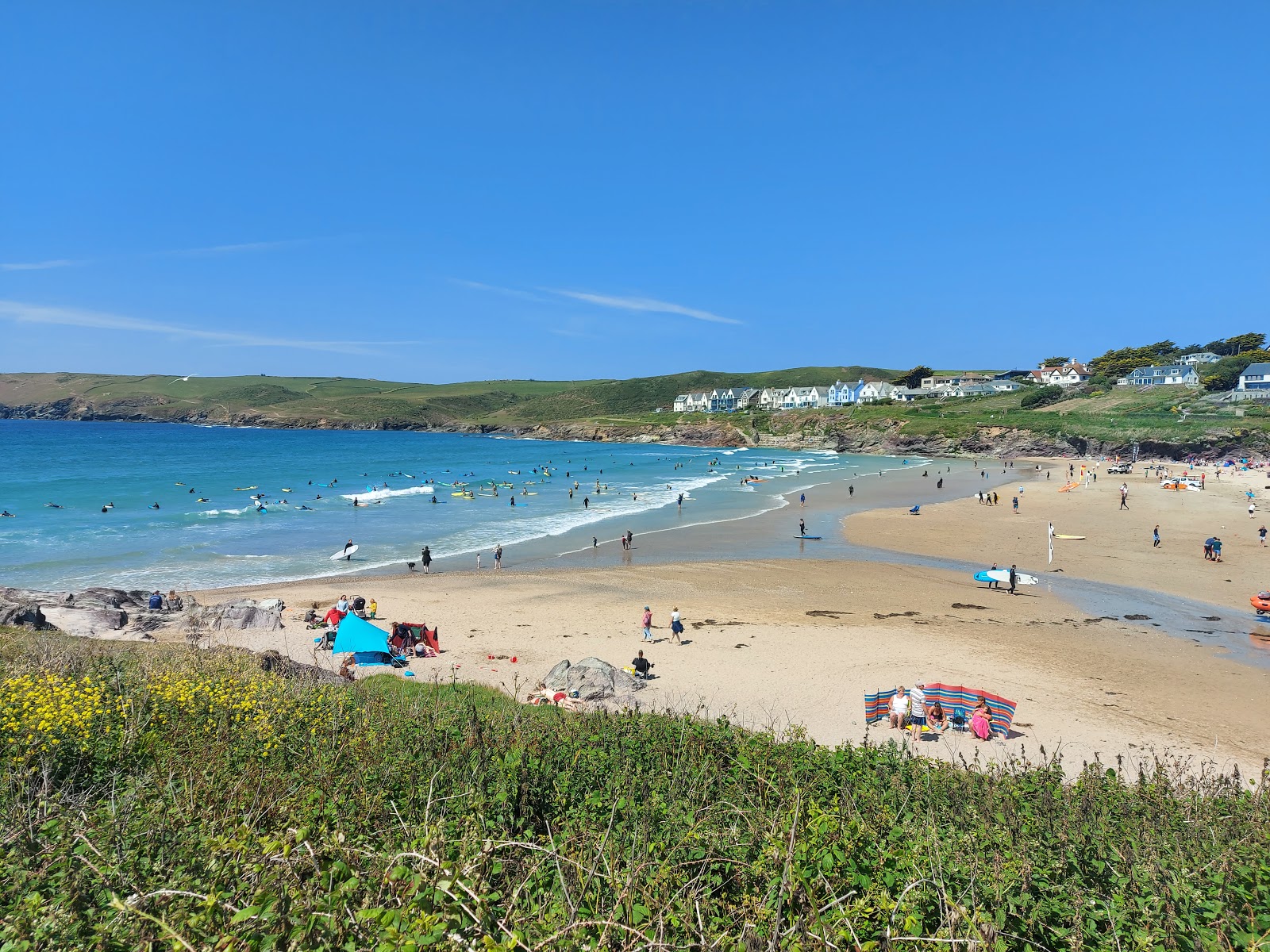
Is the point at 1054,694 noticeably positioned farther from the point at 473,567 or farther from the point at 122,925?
the point at 473,567

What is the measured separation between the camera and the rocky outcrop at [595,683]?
48.9 feet

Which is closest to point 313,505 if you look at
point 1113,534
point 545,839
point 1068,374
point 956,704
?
point 956,704

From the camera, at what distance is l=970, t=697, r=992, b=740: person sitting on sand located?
43.7 feet

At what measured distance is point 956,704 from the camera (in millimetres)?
14133

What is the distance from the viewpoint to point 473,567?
3238 cm

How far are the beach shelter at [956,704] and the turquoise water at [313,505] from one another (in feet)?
73.0

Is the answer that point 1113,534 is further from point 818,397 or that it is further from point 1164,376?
point 818,397

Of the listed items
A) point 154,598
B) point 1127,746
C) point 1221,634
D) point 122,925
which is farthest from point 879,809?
point 154,598

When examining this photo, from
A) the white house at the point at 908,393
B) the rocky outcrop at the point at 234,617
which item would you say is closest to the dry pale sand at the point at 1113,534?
the rocky outcrop at the point at 234,617

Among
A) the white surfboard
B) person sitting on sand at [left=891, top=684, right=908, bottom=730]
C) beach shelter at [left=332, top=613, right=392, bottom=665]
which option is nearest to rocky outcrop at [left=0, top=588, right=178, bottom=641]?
beach shelter at [left=332, top=613, right=392, bottom=665]

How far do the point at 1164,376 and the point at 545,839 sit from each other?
150130 mm

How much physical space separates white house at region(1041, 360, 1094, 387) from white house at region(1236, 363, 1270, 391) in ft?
133

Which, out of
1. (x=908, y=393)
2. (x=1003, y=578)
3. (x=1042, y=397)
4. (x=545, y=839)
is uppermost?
(x=908, y=393)

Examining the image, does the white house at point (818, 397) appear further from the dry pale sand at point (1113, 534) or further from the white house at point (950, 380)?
the dry pale sand at point (1113, 534)
